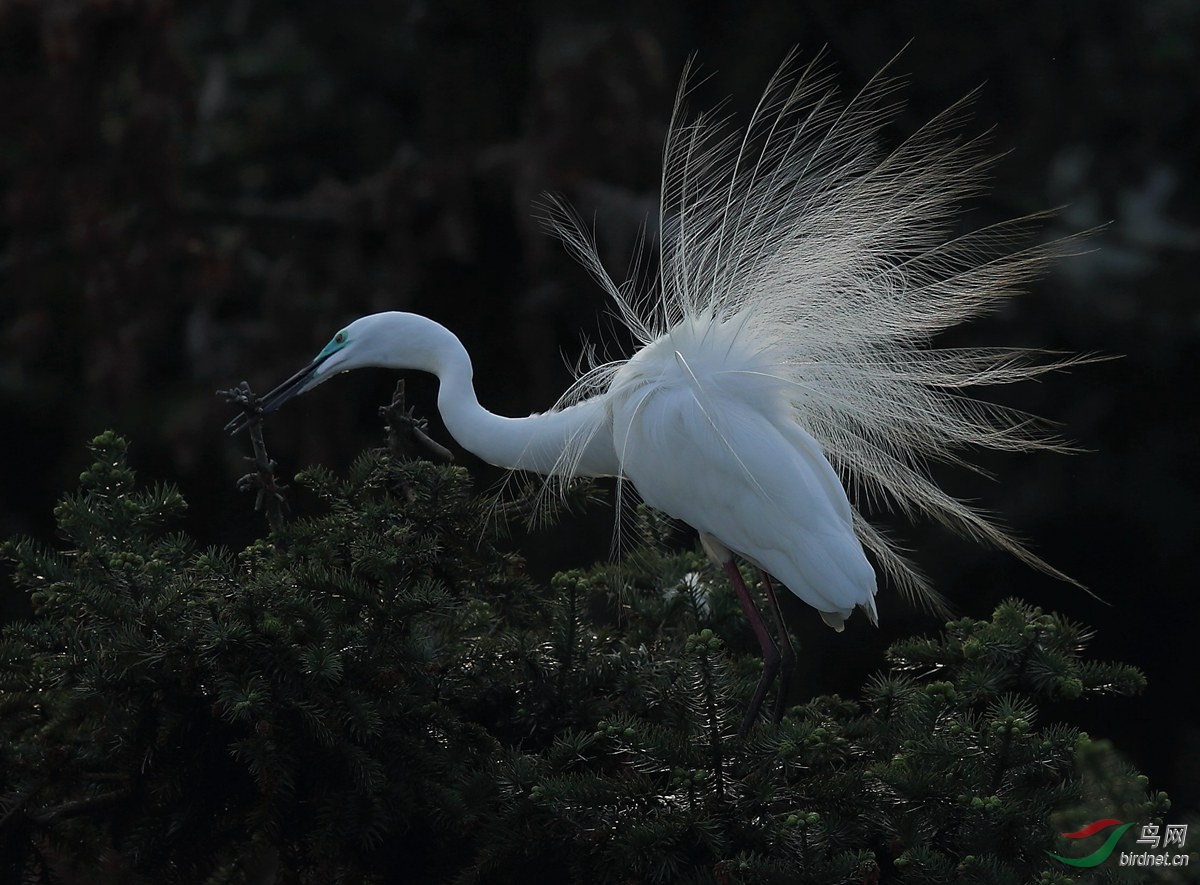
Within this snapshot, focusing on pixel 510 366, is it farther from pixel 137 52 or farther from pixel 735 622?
pixel 735 622

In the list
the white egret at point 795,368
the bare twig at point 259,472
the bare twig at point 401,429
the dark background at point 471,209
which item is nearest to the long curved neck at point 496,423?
the white egret at point 795,368

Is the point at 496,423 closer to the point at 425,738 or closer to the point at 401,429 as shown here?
the point at 401,429

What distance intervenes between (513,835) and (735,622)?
1.09 meters

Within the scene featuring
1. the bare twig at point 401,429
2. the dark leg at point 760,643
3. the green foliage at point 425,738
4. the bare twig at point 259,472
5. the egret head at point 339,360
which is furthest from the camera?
the egret head at point 339,360

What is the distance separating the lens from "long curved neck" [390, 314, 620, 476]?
9.38 feet

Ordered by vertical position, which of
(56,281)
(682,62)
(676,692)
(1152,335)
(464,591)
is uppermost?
(682,62)

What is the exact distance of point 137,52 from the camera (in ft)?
14.9

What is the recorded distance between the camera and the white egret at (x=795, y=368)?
2740mm

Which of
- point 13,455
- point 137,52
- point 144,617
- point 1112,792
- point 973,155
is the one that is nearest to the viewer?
point 1112,792

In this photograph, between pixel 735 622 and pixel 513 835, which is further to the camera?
pixel 735 622

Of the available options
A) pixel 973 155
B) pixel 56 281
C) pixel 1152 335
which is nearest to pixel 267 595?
pixel 973 155

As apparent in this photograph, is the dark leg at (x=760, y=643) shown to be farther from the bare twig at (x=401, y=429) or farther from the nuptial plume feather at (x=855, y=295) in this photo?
the bare twig at (x=401, y=429)

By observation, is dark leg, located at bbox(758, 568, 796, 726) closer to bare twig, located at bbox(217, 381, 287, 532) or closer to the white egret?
the white egret

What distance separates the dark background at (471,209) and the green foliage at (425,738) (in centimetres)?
246
